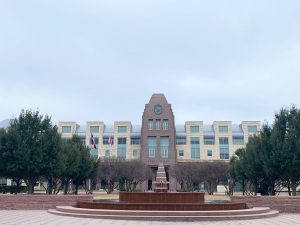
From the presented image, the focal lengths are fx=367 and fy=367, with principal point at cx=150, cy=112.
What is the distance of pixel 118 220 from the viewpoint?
765 inches

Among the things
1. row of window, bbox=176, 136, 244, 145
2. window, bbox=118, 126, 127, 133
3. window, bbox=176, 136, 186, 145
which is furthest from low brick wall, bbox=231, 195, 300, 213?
window, bbox=118, 126, 127, 133

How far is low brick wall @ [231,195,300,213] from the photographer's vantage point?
25.2 meters

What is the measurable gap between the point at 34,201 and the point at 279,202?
17357 millimetres

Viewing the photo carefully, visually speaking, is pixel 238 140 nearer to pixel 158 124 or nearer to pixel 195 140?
pixel 195 140

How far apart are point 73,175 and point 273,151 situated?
23858mm

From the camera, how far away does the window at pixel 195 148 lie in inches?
3250

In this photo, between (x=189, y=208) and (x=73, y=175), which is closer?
(x=189, y=208)

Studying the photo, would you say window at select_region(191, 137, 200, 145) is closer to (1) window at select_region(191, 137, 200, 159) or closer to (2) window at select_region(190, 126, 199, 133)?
(1) window at select_region(191, 137, 200, 159)

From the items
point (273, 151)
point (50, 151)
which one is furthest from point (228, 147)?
point (50, 151)

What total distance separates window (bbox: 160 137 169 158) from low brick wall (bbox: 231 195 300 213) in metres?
51.2

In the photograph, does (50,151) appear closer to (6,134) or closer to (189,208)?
(6,134)

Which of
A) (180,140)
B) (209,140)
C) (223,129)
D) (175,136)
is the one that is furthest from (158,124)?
(223,129)

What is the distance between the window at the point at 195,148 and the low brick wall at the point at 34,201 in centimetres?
5809

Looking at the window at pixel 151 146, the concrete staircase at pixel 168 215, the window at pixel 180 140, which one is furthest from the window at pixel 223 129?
the concrete staircase at pixel 168 215
